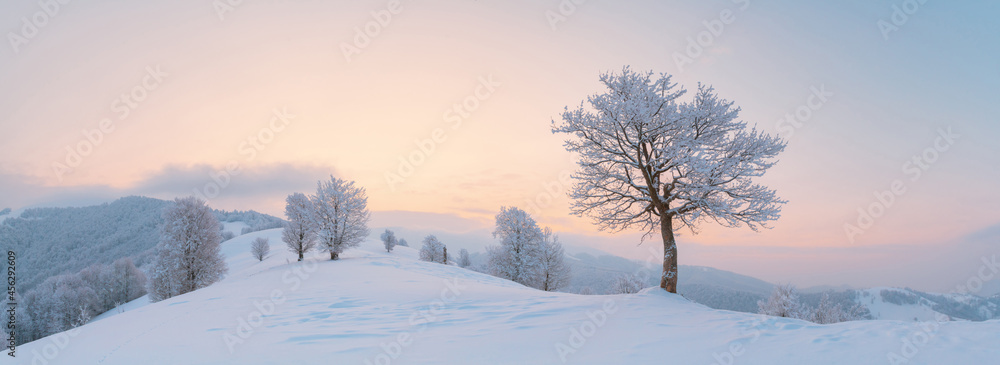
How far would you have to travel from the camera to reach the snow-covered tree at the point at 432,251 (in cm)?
4806

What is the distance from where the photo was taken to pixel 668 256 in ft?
40.2

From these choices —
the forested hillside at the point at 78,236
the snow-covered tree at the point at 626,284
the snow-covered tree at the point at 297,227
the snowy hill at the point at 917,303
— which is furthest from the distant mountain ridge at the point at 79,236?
the snowy hill at the point at 917,303

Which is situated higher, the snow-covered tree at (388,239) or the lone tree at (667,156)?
the lone tree at (667,156)

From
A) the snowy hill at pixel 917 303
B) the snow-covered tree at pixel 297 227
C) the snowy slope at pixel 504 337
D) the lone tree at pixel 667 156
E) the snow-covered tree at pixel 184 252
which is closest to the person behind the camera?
the snowy slope at pixel 504 337

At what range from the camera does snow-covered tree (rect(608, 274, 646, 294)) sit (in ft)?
136

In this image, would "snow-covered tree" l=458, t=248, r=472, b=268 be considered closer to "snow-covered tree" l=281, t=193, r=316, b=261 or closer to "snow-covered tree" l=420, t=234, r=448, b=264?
"snow-covered tree" l=420, t=234, r=448, b=264

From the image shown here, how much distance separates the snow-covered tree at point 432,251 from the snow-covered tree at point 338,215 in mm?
14310

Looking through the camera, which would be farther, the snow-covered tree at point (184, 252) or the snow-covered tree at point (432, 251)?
the snow-covered tree at point (432, 251)

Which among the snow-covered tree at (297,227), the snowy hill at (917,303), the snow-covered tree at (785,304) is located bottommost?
the snowy hill at (917,303)

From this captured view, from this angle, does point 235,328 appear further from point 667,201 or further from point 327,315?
point 667,201

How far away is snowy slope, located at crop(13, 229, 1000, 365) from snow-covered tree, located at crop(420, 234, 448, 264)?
125 feet

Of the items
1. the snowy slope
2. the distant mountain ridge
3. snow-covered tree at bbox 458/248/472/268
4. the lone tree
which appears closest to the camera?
the snowy slope

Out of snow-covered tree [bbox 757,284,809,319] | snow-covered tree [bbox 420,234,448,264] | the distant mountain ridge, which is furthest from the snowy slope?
the distant mountain ridge

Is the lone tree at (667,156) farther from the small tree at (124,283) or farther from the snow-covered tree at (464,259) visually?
the small tree at (124,283)
